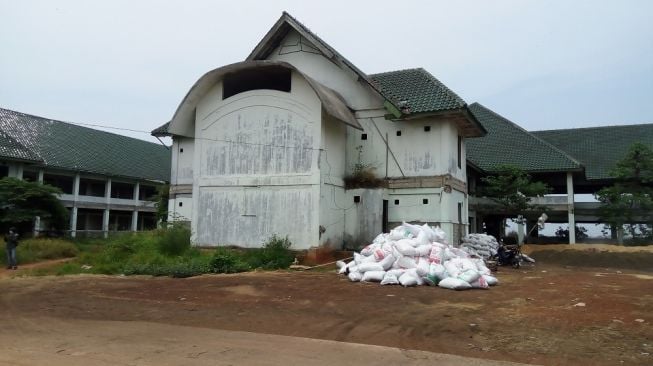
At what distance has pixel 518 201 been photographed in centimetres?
2677

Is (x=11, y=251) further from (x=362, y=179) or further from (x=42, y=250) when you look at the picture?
(x=362, y=179)

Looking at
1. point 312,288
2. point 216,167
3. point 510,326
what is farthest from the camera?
point 216,167

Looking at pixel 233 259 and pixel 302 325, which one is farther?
pixel 233 259

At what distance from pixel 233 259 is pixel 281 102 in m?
5.86

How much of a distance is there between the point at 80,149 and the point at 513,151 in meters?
30.1

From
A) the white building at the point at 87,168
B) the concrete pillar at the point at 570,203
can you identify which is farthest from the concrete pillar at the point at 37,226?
the concrete pillar at the point at 570,203

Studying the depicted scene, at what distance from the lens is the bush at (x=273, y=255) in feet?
52.1

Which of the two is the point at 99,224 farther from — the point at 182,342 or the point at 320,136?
the point at 182,342

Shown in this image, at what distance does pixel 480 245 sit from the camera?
19625 millimetres

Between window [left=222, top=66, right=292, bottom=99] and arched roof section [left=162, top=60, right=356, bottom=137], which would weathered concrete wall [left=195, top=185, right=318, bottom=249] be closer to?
arched roof section [left=162, top=60, right=356, bottom=137]

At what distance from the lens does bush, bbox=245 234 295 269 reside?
15.9 metres

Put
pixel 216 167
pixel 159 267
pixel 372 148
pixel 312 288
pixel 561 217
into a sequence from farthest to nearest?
pixel 561 217 < pixel 372 148 < pixel 216 167 < pixel 159 267 < pixel 312 288

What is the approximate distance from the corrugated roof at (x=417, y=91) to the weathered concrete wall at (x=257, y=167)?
3967 millimetres

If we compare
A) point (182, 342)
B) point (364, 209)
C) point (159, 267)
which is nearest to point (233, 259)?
point (159, 267)
